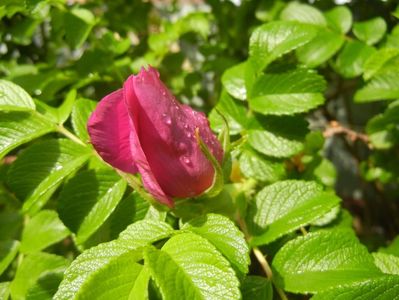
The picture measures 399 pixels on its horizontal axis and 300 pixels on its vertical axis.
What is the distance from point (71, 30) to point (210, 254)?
620mm

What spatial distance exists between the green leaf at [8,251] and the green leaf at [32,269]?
0.09 feet

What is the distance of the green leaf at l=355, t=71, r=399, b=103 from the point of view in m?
0.93

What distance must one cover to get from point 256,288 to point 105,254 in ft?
0.65

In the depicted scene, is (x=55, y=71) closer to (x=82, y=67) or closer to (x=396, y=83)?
(x=82, y=67)

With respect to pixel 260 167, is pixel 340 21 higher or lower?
higher

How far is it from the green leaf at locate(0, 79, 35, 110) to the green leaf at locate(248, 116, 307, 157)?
1.19 feet

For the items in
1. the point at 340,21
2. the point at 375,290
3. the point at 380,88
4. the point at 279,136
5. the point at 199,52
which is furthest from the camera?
the point at 199,52

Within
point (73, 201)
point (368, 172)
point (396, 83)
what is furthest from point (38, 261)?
point (368, 172)

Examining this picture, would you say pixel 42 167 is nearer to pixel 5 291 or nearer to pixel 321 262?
pixel 5 291

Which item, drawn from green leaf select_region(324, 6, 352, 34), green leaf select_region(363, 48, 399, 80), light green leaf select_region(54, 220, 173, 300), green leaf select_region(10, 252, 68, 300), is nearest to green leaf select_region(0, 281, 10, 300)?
green leaf select_region(10, 252, 68, 300)

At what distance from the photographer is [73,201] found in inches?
30.1

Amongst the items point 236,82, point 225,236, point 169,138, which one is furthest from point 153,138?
point 236,82

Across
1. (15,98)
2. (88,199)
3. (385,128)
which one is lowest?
(385,128)

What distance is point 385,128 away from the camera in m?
1.09
